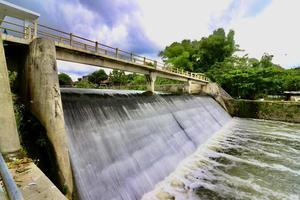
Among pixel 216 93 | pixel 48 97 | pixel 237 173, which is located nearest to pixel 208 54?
pixel 216 93

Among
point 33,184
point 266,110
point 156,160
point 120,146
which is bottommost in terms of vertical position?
point 156,160

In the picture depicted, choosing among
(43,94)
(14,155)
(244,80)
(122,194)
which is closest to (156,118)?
(122,194)

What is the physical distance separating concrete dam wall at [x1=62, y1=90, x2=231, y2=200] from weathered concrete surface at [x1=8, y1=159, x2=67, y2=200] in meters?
1.34

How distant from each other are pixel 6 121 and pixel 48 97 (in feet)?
4.20

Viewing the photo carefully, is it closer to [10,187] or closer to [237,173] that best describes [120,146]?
[237,173]

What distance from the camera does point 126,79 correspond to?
185 ft

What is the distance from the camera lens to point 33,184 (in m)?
3.87

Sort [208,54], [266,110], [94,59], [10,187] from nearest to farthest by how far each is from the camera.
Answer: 1. [10,187]
2. [94,59]
3. [266,110]
4. [208,54]

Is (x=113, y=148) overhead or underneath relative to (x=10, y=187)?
underneath

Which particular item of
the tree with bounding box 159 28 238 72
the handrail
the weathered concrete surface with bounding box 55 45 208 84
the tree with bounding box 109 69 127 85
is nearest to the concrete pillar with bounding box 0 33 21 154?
the handrail

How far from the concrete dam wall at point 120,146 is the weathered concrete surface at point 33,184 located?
4.41 ft

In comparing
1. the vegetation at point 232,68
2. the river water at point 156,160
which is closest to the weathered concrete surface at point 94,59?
the river water at point 156,160

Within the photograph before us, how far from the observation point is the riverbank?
2511cm

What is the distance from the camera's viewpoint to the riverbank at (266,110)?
82.4 feet
